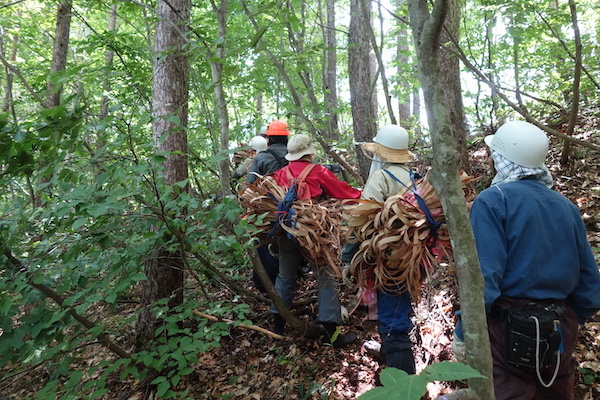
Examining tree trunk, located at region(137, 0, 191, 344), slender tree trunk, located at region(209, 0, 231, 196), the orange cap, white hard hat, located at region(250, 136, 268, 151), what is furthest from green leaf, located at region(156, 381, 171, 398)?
white hard hat, located at region(250, 136, 268, 151)

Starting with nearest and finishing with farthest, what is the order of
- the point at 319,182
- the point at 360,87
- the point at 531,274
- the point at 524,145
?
1. the point at 531,274
2. the point at 524,145
3. the point at 319,182
4. the point at 360,87

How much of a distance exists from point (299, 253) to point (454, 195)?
120 inches

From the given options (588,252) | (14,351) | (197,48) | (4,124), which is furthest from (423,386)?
(197,48)

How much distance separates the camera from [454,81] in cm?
546

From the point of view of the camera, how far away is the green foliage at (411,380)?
2.67 feet

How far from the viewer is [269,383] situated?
362 centimetres

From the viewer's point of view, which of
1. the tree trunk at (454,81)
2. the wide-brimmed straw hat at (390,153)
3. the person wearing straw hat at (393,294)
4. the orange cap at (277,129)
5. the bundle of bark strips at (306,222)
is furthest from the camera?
the orange cap at (277,129)

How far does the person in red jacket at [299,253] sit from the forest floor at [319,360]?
0.26m

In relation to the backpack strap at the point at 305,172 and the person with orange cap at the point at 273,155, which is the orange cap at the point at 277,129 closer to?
the person with orange cap at the point at 273,155

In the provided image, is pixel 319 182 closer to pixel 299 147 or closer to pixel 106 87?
pixel 299 147

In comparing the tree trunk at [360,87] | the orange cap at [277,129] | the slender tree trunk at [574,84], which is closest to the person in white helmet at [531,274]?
the slender tree trunk at [574,84]

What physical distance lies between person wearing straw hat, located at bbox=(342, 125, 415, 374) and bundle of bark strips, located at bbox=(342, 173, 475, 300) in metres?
0.13

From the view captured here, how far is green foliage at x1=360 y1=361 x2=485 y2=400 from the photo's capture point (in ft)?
2.67

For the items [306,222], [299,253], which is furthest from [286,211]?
[299,253]
